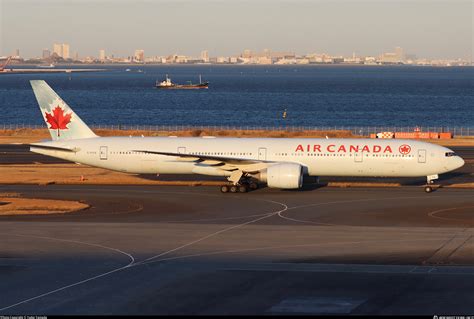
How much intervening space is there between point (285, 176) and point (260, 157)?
371 centimetres

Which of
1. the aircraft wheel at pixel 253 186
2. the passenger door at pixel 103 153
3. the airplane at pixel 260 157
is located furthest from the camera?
the passenger door at pixel 103 153

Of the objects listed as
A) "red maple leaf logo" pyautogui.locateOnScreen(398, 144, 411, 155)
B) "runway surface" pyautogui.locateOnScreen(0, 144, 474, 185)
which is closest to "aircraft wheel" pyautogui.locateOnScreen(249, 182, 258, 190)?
"runway surface" pyautogui.locateOnScreen(0, 144, 474, 185)

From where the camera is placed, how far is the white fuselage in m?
59.9

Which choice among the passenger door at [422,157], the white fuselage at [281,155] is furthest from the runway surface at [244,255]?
the passenger door at [422,157]

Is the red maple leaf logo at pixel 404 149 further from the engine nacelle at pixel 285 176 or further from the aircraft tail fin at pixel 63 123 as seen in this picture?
the aircraft tail fin at pixel 63 123

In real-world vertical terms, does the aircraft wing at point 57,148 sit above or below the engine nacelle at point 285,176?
above

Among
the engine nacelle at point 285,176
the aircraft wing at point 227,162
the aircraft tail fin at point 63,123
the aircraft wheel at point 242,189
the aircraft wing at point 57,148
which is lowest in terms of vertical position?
the aircraft wheel at point 242,189

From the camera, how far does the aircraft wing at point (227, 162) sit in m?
59.1

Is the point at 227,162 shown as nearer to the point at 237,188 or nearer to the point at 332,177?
the point at 237,188

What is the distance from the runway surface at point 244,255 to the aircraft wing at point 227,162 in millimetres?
2463

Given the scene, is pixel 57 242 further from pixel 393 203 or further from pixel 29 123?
pixel 29 123

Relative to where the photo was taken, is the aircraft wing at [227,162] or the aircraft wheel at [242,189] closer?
the aircraft wing at [227,162]

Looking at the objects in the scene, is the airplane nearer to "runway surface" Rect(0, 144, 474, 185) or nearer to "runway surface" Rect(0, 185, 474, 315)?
"runway surface" Rect(0, 185, 474, 315)

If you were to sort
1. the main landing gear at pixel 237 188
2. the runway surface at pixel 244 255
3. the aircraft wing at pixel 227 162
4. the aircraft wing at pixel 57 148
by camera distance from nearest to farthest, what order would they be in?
1. the runway surface at pixel 244 255
2. the aircraft wing at pixel 227 162
3. the main landing gear at pixel 237 188
4. the aircraft wing at pixel 57 148
